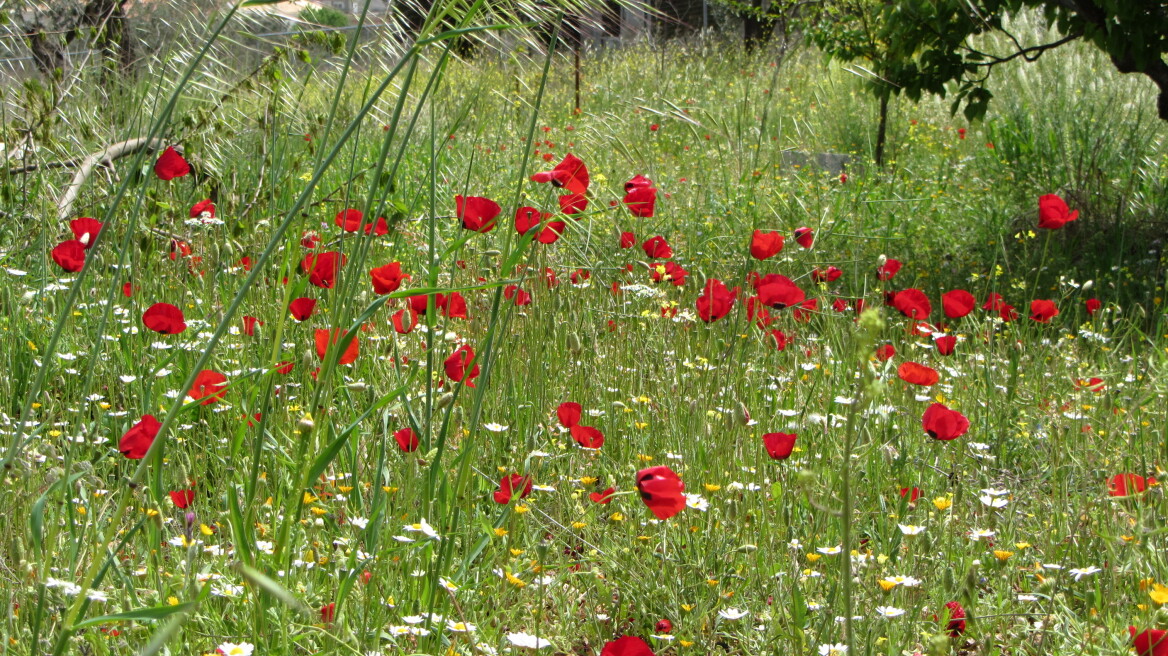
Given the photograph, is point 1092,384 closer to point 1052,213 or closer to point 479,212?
point 1052,213

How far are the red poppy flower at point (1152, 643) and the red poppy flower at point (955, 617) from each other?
0.27 meters

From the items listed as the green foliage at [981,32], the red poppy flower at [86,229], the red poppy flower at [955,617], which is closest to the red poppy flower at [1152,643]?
the red poppy flower at [955,617]

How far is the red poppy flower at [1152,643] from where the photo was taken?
1104 mm

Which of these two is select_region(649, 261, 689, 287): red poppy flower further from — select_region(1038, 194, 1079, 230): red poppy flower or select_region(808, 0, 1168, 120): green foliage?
select_region(808, 0, 1168, 120): green foliage

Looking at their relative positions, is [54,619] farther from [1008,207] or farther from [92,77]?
[1008,207]

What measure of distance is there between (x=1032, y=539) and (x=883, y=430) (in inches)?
13.5

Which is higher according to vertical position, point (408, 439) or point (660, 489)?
point (660, 489)

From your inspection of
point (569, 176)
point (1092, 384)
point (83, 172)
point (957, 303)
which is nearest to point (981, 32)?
point (1092, 384)

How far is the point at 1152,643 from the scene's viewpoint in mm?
1155

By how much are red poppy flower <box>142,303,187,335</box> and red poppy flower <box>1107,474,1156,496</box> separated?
158cm

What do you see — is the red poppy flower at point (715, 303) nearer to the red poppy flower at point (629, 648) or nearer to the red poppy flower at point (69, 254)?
the red poppy flower at point (629, 648)

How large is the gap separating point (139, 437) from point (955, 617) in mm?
1120

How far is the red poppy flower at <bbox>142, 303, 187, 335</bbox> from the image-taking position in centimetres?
178

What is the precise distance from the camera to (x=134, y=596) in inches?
51.8
